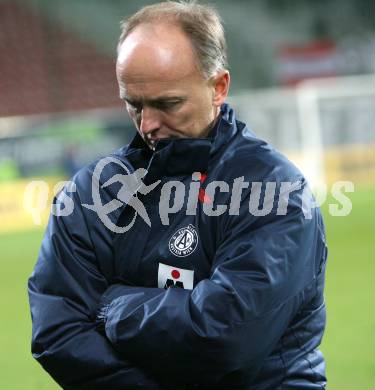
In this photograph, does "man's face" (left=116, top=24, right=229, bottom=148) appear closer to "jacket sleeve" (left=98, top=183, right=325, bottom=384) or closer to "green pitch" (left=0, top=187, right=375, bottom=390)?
"jacket sleeve" (left=98, top=183, right=325, bottom=384)

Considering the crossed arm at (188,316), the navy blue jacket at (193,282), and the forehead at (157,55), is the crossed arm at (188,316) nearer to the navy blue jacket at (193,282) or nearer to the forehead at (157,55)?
the navy blue jacket at (193,282)

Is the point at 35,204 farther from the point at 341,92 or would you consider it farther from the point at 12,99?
the point at 12,99

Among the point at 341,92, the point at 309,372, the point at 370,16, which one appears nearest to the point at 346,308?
the point at 309,372

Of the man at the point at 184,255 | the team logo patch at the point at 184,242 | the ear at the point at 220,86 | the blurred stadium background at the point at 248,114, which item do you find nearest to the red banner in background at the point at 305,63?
the blurred stadium background at the point at 248,114

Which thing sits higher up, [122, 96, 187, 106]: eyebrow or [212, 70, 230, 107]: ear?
[212, 70, 230, 107]: ear

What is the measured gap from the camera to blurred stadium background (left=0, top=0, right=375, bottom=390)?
693 cm

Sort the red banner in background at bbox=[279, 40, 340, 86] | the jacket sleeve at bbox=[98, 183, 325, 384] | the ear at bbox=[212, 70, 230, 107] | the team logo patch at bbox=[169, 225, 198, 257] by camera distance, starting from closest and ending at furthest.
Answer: the jacket sleeve at bbox=[98, 183, 325, 384], the team logo patch at bbox=[169, 225, 198, 257], the ear at bbox=[212, 70, 230, 107], the red banner in background at bbox=[279, 40, 340, 86]

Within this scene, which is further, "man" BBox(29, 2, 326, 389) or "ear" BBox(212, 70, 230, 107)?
"ear" BBox(212, 70, 230, 107)

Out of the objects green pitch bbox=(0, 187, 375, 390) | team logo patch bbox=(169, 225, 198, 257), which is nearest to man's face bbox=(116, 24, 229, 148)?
team logo patch bbox=(169, 225, 198, 257)

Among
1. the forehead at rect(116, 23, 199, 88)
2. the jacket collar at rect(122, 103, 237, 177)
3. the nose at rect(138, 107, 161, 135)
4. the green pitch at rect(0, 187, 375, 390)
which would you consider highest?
the forehead at rect(116, 23, 199, 88)

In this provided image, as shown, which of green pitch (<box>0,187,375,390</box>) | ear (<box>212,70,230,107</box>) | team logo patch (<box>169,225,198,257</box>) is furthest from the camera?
green pitch (<box>0,187,375,390</box>)

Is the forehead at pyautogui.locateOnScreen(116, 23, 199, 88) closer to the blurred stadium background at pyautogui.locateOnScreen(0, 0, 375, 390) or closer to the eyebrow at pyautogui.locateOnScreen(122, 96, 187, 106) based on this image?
the eyebrow at pyautogui.locateOnScreen(122, 96, 187, 106)

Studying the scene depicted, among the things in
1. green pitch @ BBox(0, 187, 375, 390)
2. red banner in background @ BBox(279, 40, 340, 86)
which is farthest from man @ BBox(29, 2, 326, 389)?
red banner in background @ BBox(279, 40, 340, 86)

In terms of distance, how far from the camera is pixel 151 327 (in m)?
2.28
